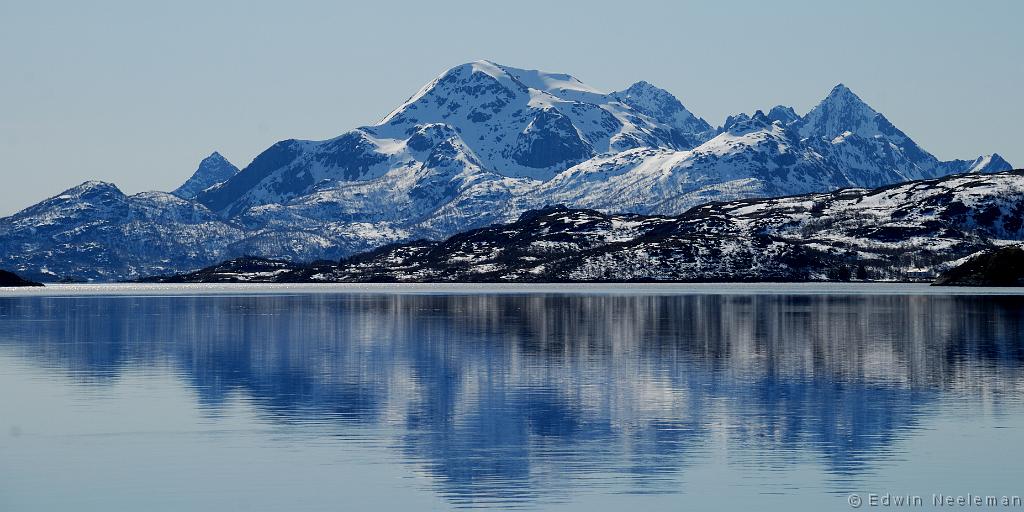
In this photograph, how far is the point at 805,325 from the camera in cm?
14338

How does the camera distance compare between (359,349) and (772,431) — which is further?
(359,349)

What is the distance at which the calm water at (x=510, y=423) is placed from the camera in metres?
45.8

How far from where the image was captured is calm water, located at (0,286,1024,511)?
150 feet

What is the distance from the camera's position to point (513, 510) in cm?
4197

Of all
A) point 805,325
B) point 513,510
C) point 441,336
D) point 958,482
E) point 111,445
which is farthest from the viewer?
point 805,325

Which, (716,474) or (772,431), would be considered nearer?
(716,474)

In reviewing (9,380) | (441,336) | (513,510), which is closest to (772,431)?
(513,510)

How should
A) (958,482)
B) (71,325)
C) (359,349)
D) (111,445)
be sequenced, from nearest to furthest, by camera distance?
(958,482)
(111,445)
(359,349)
(71,325)

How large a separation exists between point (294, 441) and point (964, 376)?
47.8 metres

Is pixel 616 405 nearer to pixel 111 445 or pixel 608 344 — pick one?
pixel 111 445

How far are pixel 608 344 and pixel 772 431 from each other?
56.0 m

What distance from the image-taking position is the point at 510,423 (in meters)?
61.8

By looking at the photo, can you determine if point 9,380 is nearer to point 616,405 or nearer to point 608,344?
point 616,405

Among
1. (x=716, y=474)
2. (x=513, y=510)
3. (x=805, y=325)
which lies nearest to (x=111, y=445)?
(x=513, y=510)
